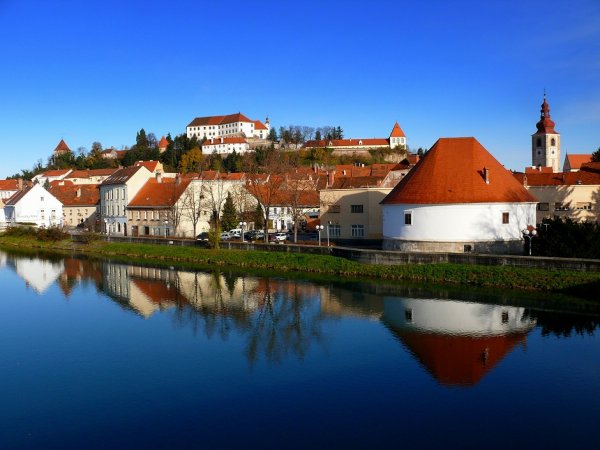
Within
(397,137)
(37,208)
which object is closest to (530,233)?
(37,208)

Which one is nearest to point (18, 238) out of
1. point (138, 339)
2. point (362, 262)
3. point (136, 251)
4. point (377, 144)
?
point (136, 251)

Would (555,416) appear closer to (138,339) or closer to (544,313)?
(544,313)

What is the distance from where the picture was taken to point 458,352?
1772 cm

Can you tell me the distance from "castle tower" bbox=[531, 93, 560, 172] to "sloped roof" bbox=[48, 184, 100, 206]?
5192 cm

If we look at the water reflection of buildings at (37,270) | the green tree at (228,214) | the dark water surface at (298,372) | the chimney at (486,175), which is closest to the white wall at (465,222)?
the chimney at (486,175)

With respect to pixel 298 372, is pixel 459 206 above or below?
above

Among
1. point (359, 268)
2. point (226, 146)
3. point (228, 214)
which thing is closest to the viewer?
point (359, 268)

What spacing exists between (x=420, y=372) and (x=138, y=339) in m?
9.28

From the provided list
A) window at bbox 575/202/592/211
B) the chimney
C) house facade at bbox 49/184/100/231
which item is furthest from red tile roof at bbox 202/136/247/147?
the chimney

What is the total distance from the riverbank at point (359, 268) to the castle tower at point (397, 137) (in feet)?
247

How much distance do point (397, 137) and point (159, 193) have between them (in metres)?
69.6

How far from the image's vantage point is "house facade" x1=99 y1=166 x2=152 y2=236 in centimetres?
5447

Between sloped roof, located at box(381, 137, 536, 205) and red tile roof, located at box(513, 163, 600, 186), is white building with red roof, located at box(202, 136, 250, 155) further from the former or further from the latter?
sloped roof, located at box(381, 137, 536, 205)

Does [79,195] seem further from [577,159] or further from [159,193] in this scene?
[577,159]
